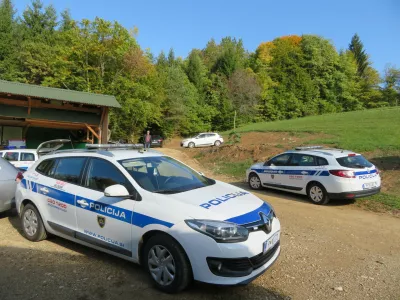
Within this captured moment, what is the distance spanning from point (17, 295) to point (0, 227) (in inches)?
124

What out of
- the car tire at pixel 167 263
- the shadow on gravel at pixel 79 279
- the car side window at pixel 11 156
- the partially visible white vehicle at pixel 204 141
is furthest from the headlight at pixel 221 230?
the partially visible white vehicle at pixel 204 141

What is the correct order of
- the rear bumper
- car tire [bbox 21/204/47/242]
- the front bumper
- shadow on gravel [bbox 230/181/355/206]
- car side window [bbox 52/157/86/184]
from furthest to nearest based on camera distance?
shadow on gravel [bbox 230/181/355/206], the rear bumper, car tire [bbox 21/204/47/242], car side window [bbox 52/157/86/184], the front bumper

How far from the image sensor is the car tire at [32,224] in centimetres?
529

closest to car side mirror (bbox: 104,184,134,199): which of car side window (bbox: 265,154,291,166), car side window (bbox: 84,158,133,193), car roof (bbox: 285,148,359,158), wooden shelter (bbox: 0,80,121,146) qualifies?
car side window (bbox: 84,158,133,193)

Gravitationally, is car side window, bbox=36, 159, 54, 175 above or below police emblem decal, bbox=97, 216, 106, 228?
above

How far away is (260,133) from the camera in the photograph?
25.7 m

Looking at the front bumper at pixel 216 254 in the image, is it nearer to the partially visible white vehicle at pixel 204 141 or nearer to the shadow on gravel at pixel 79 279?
the shadow on gravel at pixel 79 279

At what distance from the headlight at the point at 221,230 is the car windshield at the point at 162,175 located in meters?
0.76

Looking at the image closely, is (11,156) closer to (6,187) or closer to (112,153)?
(6,187)

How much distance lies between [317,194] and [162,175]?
6322mm

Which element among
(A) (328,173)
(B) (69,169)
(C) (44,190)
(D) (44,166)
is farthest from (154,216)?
(A) (328,173)

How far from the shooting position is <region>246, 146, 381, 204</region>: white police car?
8852 millimetres

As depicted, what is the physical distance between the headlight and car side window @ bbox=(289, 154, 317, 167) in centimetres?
681

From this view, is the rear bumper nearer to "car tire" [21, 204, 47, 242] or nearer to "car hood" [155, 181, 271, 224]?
"car hood" [155, 181, 271, 224]
